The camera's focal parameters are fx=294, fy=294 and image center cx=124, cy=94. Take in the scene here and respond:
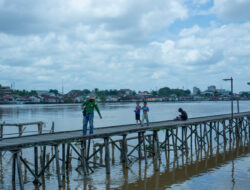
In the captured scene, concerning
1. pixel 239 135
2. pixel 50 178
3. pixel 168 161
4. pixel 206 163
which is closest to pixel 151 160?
pixel 168 161

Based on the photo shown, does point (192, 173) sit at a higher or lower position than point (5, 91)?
lower

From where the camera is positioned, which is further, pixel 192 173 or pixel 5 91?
pixel 5 91

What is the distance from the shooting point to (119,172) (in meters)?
15.4

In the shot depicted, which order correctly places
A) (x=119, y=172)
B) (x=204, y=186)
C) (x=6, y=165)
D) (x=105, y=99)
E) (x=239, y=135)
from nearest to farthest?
(x=204, y=186) < (x=119, y=172) < (x=6, y=165) < (x=239, y=135) < (x=105, y=99)

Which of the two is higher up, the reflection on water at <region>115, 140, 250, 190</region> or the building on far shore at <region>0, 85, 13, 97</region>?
the building on far shore at <region>0, 85, 13, 97</region>

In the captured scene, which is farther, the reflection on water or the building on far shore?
the building on far shore

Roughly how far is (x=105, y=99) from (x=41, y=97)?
4286 centimetres

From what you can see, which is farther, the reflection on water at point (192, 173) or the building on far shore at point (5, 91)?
the building on far shore at point (5, 91)

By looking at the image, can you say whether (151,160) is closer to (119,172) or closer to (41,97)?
(119,172)

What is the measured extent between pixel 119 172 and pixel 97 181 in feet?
6.44

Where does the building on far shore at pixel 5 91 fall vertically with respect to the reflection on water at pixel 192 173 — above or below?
above

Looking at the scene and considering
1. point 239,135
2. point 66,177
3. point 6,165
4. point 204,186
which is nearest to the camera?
point 204,186

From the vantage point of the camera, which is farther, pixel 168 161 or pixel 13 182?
pixel 168 161

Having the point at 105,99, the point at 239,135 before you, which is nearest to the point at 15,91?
the point at 105,99
